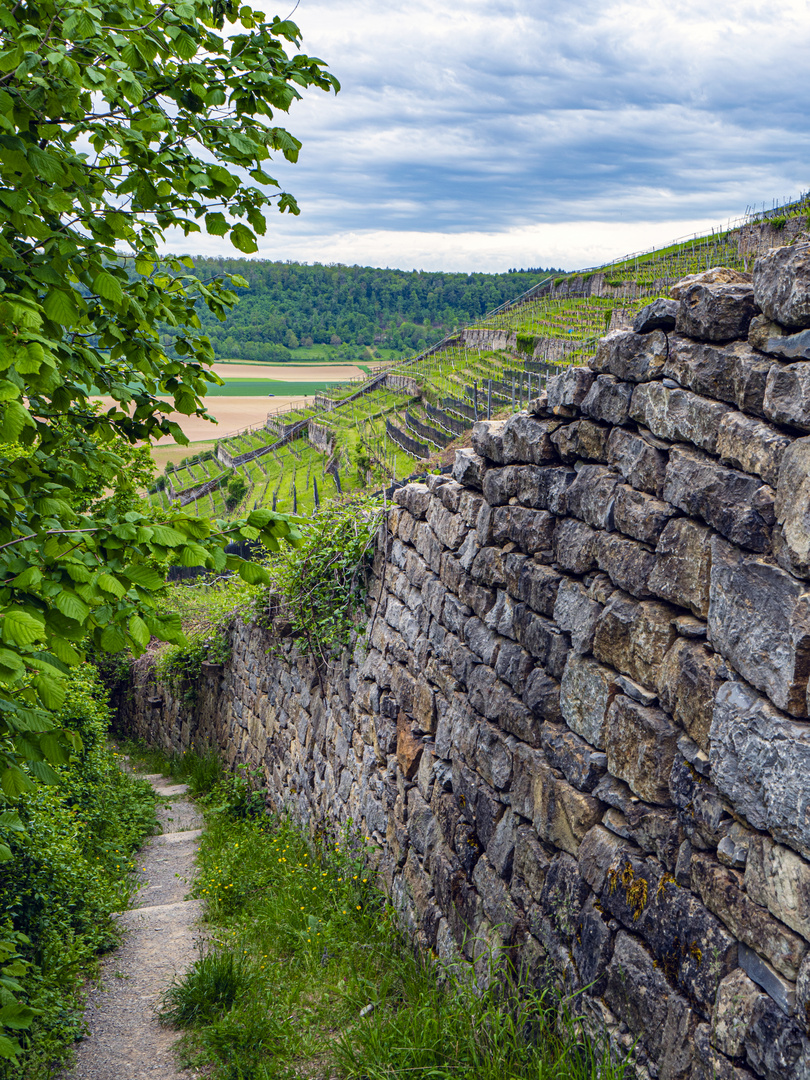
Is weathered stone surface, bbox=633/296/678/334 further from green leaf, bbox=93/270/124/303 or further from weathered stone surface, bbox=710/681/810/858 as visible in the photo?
green leaf, bbox=93/270/124/303

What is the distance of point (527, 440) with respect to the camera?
3.58 metres

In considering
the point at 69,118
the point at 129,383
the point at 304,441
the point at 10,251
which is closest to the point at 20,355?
the point at 10,251

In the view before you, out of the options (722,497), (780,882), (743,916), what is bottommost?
(743,916)

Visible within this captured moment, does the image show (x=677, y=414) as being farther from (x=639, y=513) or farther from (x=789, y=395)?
(x=789, y=395)

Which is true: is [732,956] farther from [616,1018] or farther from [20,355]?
[20,355]

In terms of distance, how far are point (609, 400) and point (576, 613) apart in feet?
2.80

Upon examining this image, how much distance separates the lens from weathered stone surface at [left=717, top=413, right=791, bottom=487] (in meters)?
2.12

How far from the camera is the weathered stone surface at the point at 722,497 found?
214 cm

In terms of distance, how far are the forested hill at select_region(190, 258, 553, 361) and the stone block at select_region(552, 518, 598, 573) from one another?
82877 millimetres

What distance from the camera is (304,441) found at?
157ft

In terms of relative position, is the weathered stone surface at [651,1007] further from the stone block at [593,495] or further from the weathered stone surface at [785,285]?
the weathered stone surface at [785,285]

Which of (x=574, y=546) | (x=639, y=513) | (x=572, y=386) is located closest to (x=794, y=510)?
(x=639, y=513)

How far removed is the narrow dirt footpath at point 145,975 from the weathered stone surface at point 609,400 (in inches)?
148

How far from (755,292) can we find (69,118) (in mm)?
2609
